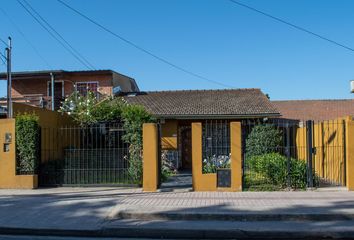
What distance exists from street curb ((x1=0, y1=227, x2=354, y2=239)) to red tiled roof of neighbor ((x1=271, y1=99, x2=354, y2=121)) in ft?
103

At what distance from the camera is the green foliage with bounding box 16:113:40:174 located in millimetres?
14734

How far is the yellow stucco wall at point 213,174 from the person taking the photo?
13469 mm

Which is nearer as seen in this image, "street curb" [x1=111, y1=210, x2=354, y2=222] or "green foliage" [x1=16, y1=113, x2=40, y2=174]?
"street curb" [x1=111, y1=210, x2=354, y2=222]

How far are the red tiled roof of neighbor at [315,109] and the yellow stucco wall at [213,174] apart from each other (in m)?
26.5

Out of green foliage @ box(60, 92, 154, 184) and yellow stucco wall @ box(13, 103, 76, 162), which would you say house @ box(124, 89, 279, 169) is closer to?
green foliage @ box(60, 92, 154, 184)

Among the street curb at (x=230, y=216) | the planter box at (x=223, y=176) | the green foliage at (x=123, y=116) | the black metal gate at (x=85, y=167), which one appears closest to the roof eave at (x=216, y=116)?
the green foliage at (x=123, y=116)

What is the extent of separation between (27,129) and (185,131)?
1068cm

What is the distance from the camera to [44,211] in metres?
10.8

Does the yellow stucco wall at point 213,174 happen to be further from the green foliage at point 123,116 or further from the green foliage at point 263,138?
the green foliage at point 263,138

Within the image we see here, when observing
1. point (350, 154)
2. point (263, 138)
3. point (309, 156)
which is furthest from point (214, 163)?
point (263, 138)

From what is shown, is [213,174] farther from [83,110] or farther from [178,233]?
[83,110]

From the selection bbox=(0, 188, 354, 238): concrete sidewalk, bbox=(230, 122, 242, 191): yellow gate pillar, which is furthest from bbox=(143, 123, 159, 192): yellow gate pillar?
bbox=(230, 122, 242, 191): yellow gate pillar

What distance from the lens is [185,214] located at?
32.3ft

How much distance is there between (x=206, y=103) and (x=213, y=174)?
12.5 metres
